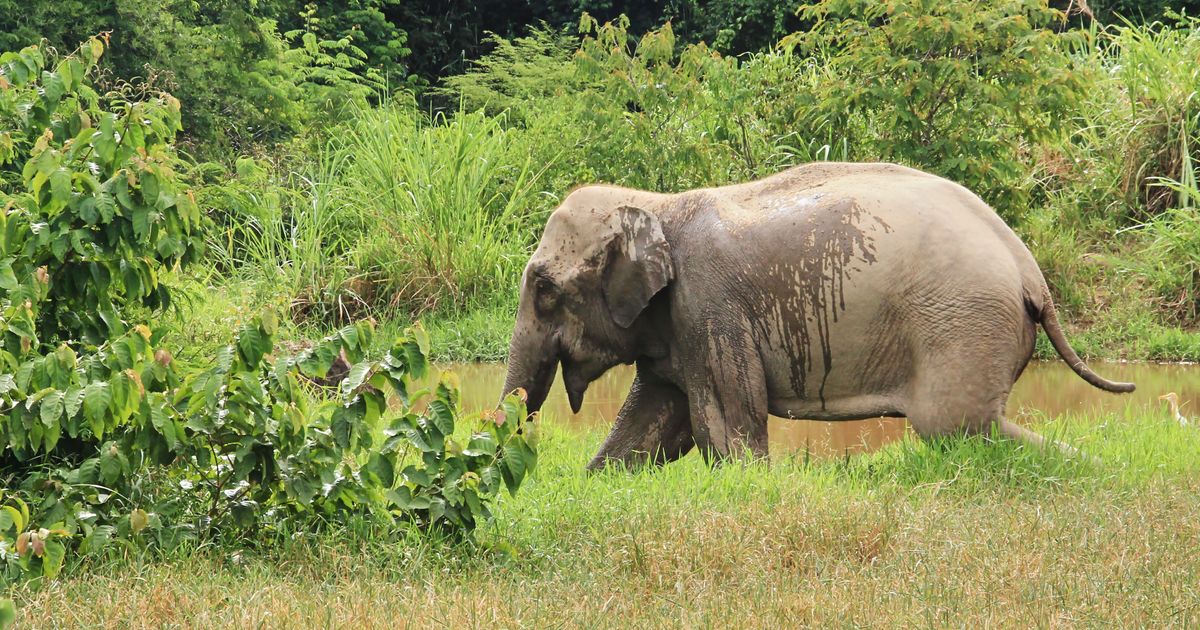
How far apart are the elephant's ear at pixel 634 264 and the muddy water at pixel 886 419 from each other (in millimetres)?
1547

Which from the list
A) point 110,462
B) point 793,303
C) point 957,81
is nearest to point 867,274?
point 793,303

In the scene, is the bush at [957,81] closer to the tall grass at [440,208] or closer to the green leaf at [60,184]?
the tall grass at [440,208]

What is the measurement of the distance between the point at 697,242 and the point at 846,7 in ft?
20.8

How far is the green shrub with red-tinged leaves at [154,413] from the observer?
4.88 metres

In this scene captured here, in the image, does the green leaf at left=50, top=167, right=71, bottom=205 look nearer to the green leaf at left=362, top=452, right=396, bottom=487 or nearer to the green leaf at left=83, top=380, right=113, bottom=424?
the green leaf at left=83, top=380, right=113, bottom=424

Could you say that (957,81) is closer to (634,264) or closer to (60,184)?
(634,264)

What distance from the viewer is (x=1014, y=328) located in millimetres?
6312

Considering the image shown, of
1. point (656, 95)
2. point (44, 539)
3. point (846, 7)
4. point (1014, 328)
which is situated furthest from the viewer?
point (656, 95)

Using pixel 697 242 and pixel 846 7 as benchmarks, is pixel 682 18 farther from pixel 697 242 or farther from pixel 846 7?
pixel 697 242

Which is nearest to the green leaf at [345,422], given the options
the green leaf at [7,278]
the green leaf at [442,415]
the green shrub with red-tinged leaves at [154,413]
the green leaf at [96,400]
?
the green shrub with red-tinged leaves at [154,413]

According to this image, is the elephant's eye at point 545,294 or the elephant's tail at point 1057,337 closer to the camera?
the elephant's tail at point 1057,337

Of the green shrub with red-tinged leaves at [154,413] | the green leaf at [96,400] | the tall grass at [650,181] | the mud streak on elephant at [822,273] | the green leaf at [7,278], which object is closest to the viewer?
the green leaf at [96,400]

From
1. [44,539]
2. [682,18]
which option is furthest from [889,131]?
[682,18]

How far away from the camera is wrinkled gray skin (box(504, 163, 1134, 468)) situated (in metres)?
6.29
